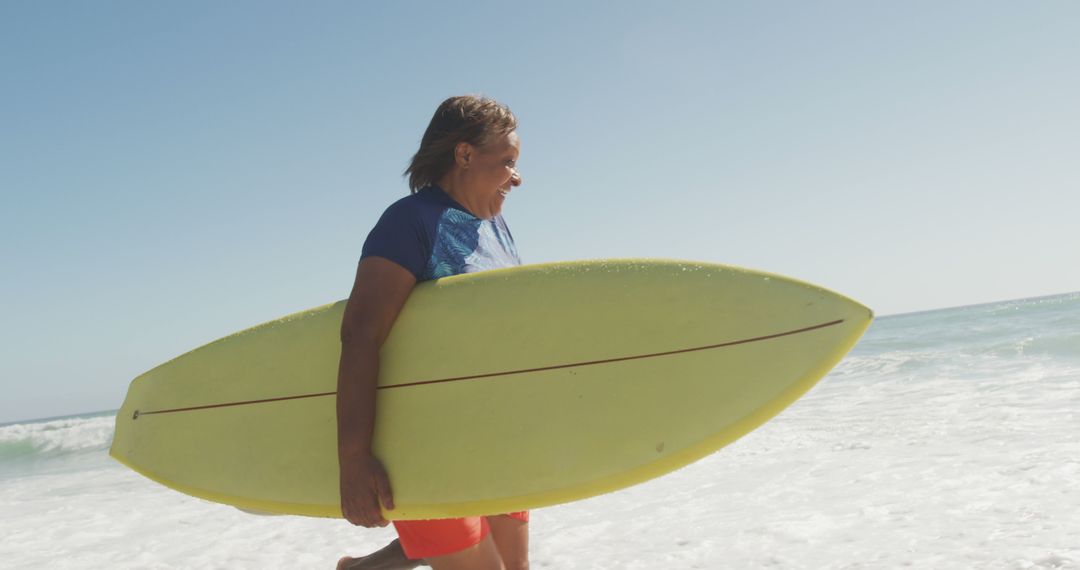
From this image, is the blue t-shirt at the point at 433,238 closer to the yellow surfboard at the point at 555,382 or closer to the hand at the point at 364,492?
the yellow surfboard at the point at 555,382

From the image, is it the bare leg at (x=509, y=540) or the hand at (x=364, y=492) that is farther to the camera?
the bare leg at (x=509, y=540)

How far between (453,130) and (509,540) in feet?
3.21

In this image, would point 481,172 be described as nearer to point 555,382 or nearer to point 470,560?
point 555,382

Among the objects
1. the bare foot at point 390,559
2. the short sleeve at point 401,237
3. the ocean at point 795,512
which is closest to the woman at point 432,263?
the short sleeve at point 401,237

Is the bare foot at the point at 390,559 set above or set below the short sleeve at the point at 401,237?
below

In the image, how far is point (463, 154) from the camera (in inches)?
61.4

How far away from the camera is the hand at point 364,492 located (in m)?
1.38

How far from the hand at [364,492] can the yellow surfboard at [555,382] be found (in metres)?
0.03

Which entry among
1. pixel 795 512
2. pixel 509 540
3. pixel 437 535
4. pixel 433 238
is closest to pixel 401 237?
pixel 433 238

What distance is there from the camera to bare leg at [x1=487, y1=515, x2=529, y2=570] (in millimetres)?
1761

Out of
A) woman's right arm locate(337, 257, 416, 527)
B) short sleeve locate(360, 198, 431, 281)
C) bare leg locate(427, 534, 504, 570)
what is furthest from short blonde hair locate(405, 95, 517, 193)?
bare leg locate(427, 534, 504, 570)

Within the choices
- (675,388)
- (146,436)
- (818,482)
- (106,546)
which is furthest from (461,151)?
(106,546)

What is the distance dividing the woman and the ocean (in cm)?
190

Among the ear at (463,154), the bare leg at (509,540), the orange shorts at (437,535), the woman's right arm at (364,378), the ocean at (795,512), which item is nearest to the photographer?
the woman's right arm at (364,378)
